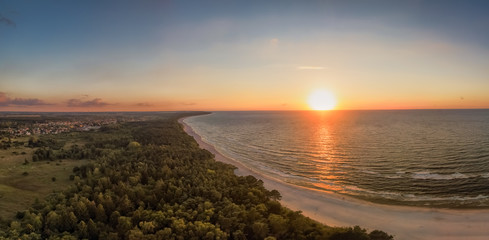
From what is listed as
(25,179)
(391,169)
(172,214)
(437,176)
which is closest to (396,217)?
(437,176)

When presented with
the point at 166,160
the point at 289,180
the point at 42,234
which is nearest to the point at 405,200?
the point at 289,180

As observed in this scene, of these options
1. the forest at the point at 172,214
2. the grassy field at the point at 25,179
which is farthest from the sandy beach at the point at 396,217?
the grassy field at the point at 25,179

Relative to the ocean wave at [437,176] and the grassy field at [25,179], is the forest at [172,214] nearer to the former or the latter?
the grassy field at [25,179]

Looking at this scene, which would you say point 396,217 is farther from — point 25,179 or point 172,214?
point 25,179

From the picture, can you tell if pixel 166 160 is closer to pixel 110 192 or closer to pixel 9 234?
pixel 110 192

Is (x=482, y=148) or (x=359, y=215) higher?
(x=482, y=148)

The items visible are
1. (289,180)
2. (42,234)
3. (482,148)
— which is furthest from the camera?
(482,148)

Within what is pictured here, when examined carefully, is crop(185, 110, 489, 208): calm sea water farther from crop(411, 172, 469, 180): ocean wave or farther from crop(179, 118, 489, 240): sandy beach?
crop(179, 118, 489, 240): sandy beach
